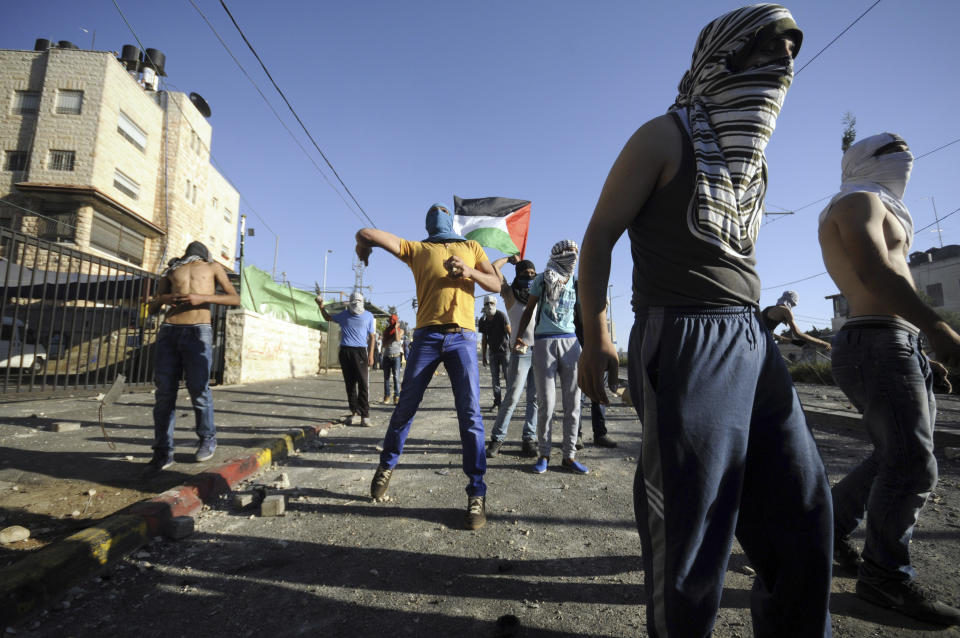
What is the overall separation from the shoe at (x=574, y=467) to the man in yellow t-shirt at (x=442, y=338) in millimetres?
1318

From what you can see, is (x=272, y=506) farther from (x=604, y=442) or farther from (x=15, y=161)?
(x=15, y=161)

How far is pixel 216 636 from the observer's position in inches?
65.1

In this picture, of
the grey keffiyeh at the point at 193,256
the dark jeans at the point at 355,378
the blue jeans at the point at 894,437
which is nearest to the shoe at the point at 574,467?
the blue jeans at the point at 894,437

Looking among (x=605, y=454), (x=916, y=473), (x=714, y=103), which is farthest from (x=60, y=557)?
(x=605, y=454)

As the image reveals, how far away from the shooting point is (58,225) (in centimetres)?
1892

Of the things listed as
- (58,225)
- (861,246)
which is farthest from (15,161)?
(861,246)

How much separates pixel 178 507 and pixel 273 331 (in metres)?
11.0

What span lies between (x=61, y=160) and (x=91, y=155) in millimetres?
1402

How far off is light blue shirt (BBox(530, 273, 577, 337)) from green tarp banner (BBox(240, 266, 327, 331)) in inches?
394

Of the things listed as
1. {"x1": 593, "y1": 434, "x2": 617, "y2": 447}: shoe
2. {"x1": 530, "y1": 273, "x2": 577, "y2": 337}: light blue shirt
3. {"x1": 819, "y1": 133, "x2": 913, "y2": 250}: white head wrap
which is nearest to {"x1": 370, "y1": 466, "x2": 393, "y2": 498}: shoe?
{"x1": 530, "y1": 273, "x2": 577, "y2": 337}: light blue shirt

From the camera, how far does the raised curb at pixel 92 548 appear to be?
176 centimetres

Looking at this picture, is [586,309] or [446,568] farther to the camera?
[446,568]

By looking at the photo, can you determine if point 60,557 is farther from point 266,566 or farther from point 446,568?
point 446,568

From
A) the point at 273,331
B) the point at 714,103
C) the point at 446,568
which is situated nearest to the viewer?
the point at 714,103
